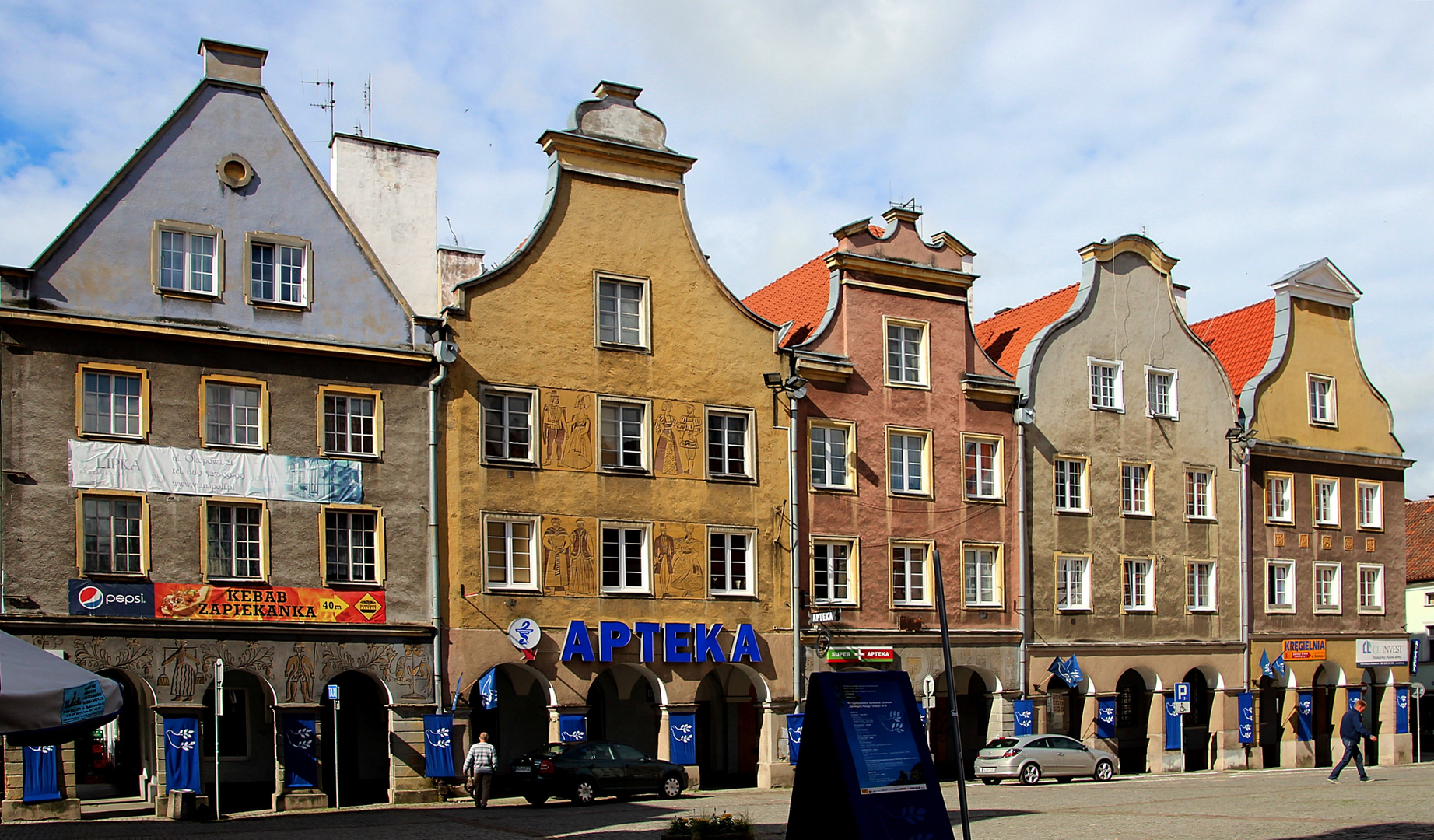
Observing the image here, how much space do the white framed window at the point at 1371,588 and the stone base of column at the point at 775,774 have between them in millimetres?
23050

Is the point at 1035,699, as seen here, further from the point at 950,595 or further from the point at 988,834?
the point at 988,834

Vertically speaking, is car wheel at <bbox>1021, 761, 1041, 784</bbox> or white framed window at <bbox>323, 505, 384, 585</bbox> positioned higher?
white framed window at <bbox>323, 505, 384, 585</bbox>

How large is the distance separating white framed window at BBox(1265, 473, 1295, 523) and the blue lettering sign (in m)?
23.5

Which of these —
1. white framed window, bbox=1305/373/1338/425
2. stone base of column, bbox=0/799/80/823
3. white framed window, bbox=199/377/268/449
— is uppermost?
white framed window, bbox=1305/373/1338/425

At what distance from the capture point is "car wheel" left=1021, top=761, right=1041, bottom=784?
3666 centimetres

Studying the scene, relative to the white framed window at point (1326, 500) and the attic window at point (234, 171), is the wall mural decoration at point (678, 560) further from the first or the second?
the white framed window at point (1326, 500)

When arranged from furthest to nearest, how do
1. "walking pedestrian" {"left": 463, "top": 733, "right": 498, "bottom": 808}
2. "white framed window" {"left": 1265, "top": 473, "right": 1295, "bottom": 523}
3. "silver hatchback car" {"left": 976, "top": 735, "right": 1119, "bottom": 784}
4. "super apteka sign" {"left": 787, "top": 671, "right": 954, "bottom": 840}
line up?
1. "white framed window" {"left": 1265, "top": 473, "right": 1295, "bottom": 523}
2. "silver hatchback car" {"left": 976, "top": 735, "right": 1119, "bottom": 784}
3. "walking pedestrian" {"left": 463, "top": 733, "right": 498, "bottom": 808}
4. "super apteka sign" {"left": 787, "top": 671, "right": 954, "bottom": 840}

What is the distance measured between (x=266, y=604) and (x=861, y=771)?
60.4 feet

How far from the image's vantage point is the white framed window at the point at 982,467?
4006cm

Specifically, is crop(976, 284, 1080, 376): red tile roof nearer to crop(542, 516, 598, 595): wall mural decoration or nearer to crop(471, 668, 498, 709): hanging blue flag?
crop(542, 516, 598, 595): wall mural decoration

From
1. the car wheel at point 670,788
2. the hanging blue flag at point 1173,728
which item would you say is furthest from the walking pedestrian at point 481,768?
the hanging blue flag at point 1173,728

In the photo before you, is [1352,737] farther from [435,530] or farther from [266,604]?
[266,604]

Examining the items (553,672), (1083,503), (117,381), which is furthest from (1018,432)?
(117,381)

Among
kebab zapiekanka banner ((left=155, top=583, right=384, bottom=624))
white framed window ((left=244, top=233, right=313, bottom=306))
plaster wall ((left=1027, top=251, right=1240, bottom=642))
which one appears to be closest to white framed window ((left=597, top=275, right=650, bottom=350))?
white framed window ((left=244, top=233, right=313, bottom=306))
